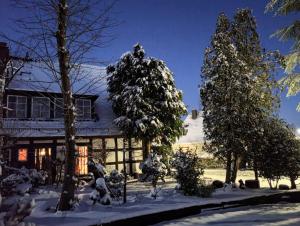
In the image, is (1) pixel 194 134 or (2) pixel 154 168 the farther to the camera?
(1) pixel 194 134

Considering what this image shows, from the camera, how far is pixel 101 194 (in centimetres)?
1367

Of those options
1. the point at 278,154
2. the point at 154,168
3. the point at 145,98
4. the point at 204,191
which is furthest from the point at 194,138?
the point at 204,191

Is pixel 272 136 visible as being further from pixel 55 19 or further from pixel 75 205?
pixel 55 19

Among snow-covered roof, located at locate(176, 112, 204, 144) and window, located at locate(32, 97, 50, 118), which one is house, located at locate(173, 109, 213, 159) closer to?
snow-covered roof, located at locate(176, 112, 204, 144)

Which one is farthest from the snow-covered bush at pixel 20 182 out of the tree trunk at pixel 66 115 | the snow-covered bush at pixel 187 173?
the snow-covered bush at pixel 187 173

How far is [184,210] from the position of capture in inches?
505

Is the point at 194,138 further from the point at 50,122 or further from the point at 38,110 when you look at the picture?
the point at 38,110

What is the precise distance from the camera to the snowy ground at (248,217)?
426 inches

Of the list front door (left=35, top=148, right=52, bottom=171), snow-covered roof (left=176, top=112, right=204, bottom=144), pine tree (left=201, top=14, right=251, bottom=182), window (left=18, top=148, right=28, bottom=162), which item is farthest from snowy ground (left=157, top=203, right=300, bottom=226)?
snow-covered roof (left=176, top=112, right=204, bottom=144)

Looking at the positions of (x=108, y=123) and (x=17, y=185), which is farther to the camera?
(x=108, y=123)

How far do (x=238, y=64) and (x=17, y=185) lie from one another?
528 inches

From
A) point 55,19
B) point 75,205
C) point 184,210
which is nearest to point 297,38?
point 184,210

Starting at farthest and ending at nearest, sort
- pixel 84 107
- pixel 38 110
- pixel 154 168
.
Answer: pixel 84 107
pixel 38 110
pixel 154 168

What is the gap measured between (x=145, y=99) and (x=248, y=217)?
551 inches
